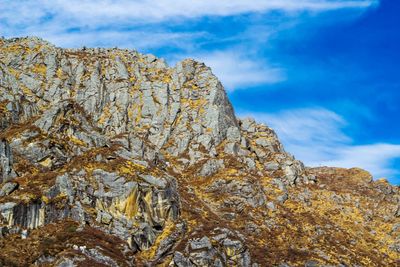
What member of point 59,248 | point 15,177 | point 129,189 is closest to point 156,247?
point 129,189

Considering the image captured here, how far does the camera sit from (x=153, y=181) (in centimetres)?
7219

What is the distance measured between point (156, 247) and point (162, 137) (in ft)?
125

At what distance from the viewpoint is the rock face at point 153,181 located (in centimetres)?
6297

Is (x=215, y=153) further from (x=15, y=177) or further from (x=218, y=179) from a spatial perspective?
(x=15, y=177)

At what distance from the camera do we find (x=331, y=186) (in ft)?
337

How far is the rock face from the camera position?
63.0 m

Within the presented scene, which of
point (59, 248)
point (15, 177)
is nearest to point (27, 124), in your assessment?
point (15, 177)

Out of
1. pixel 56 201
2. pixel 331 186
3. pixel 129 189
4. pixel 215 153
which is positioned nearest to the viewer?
pixel 56 201

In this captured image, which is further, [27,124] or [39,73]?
[39,73]

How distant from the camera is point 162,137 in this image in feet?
328

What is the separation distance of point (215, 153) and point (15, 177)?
134 ft

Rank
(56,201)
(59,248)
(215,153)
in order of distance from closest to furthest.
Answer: (59,248), (56,201), (215,153)

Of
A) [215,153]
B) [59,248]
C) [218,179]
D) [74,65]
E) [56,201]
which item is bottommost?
[59,248]

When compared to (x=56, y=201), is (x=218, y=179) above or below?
above
